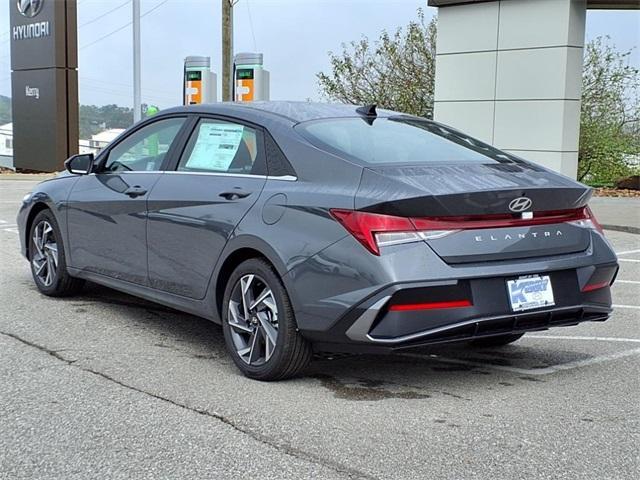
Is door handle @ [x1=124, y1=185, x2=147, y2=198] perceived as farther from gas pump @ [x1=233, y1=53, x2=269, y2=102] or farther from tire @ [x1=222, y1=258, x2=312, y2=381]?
gas pump @ [x1=233, y1=53, x2=269, y2=102]

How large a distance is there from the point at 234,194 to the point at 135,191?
1130 millimetres

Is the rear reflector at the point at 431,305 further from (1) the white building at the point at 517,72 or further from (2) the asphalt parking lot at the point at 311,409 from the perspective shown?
(1) the white building at the point at 517,72

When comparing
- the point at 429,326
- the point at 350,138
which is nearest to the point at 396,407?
the point at 429,326

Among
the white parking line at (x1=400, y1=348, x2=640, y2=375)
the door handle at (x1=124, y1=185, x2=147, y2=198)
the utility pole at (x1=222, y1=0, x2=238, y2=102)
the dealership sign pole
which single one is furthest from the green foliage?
the white parking line at (x1=400, y1=348, x2=640, y2=375)

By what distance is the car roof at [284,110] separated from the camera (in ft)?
17.6

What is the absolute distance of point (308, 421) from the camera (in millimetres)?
4176

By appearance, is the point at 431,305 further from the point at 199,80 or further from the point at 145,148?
the point at 199,80

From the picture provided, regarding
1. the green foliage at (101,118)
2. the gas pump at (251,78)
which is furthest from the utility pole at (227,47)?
the green foliage at (101,118)

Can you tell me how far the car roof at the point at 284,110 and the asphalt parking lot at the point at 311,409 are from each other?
1493 mm

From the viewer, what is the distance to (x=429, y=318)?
4316mm

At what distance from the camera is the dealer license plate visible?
14.7 feet

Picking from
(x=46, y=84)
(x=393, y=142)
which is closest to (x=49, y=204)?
(x=393, y=142)

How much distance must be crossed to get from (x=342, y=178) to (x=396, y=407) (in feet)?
3.95

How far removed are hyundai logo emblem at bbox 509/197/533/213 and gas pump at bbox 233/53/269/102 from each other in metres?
17.5
